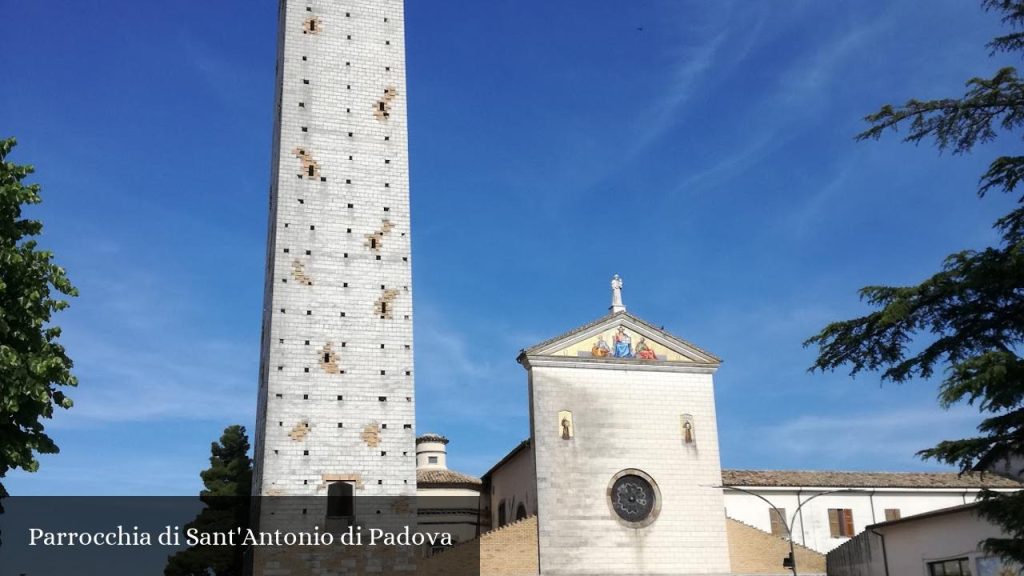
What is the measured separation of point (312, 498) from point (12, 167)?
11032 millimetres

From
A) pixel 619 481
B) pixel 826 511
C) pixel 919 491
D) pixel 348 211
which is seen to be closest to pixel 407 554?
pixel 619 481

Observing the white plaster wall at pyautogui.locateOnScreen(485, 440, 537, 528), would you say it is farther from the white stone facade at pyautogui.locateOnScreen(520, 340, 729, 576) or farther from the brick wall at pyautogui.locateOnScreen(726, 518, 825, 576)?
the brick wall at pyautogui.locateOnScreen(726, 518, 825, 576)

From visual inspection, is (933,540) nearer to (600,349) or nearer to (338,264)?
(600,349)

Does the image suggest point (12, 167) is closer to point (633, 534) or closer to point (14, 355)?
point (14, 355)

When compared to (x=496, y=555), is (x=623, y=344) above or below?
above

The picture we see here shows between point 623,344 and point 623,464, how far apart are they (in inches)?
143

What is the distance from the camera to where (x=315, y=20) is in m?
27.0

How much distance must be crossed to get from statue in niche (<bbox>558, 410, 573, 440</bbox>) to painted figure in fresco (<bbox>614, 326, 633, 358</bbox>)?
2476 millimetres

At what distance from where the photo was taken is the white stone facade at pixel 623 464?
25844 mm

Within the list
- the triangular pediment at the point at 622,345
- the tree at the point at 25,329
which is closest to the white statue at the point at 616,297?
the triangular pediment at the point at 622,345

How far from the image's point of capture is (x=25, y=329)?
14.1m

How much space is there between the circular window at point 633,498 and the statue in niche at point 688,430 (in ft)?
5.77

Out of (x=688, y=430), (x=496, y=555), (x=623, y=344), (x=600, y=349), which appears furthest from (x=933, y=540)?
(x=496, y=555)

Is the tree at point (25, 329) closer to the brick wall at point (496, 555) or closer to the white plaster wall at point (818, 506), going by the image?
the brick wall at point (496, 555)
